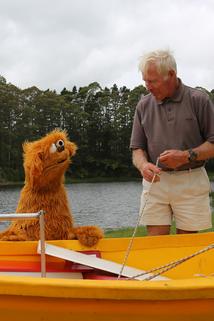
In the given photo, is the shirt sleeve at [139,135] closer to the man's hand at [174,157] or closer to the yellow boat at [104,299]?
the man's hand at [174,157]

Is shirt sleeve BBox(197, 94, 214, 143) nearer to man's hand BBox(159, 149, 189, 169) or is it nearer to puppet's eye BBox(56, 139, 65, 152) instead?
man's hand BBox(159, 149, 189, 169)

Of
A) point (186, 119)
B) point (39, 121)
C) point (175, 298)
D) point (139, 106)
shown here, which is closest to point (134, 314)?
point (175, 298)

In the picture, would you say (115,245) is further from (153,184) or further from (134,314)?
(134,314)

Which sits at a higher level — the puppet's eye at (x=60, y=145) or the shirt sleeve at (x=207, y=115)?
the shirt sleeve at (x=207, y=115)

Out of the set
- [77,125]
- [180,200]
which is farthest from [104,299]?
[77,125]

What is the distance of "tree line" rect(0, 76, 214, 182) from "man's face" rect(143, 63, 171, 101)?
42.0 meters

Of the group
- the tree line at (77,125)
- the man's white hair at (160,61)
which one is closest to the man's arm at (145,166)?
the man's white hair at (160,61)

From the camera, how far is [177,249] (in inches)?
130

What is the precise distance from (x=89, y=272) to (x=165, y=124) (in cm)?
110

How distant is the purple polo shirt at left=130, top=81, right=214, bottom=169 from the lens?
317 centimetres

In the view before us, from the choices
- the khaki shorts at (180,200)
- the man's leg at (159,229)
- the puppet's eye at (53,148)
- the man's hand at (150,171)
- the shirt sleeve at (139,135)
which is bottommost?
the man's leg at (159,229)

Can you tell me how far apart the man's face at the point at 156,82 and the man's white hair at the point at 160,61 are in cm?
2

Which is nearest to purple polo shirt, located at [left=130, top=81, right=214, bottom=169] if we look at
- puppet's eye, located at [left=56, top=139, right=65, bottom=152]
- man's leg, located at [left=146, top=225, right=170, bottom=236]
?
man's leg, located at [left=146, top=225, right=170, bottom=236]

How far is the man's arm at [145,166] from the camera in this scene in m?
3.14
